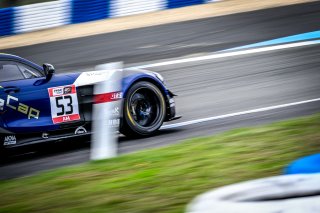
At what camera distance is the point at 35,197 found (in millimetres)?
5852

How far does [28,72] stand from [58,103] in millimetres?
506

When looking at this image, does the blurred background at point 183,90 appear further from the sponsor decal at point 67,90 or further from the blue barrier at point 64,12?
the sponsor decal at point 67,90

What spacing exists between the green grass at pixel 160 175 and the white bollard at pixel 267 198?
4.66 ft

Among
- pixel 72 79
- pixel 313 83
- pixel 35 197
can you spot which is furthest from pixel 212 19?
pixel 35 197

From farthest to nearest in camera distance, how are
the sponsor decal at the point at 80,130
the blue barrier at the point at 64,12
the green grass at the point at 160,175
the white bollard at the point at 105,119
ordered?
the blue barrier at the point at 64,12, the sponsor decal at the point at 80,130, the white bollard at the point at 105,119, the green grass at the point at 160,175

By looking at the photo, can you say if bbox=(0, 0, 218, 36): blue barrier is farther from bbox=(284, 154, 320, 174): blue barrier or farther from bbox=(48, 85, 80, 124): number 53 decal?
bbox=(284, 154, 320, 174): blue barrier

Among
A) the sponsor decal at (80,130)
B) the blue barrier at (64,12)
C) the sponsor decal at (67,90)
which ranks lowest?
the sponsor decal at (80,130)

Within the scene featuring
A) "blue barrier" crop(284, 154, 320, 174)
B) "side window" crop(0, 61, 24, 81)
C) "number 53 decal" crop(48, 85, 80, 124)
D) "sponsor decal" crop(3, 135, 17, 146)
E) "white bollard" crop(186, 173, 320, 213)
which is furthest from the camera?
"number 53 decal" crop(48, 85, 80, 124)

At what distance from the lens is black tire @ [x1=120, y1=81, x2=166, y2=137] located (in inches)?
357

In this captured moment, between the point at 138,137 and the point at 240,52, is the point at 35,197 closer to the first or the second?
the point at 138,137

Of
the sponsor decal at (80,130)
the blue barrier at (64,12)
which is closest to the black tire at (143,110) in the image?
the sponsor decal at (80,130)

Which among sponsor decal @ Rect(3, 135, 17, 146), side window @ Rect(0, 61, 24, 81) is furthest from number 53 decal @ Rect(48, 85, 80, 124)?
sponsor decal @ Rect(3, 135, 17, 146)

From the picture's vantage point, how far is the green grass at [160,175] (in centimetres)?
553

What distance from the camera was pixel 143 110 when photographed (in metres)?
9.34
